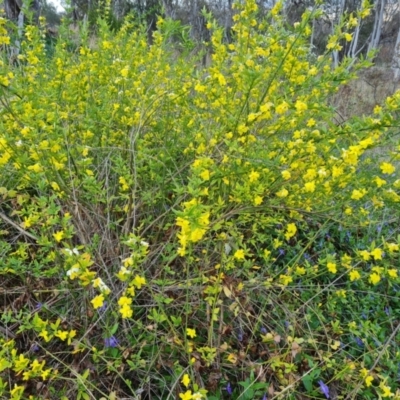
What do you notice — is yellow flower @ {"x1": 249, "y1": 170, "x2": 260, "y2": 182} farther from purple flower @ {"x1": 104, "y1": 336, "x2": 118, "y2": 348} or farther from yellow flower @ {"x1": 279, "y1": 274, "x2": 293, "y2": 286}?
purple flower @ {"x1": 104, "y1": 336, "x2": 118, "y2": 348}

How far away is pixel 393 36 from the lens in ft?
70.9

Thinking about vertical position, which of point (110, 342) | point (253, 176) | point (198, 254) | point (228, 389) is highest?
point (253, 176)

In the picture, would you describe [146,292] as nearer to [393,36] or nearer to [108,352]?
[108,352]

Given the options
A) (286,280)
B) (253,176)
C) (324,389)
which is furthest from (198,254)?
(324,389)

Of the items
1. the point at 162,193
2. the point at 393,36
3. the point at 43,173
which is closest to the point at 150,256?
the point at 162,193

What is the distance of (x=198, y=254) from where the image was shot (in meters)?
1.84

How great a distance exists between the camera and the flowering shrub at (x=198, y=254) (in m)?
1.41

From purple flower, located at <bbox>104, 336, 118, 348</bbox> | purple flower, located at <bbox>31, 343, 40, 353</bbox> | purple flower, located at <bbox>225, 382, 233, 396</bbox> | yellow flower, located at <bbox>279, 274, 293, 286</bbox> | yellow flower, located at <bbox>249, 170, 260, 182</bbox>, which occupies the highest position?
yellow flower, located at <bbox>249, 170, 260, 182</bbox>

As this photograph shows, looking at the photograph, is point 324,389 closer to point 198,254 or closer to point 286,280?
point 286,280

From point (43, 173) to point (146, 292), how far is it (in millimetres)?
653

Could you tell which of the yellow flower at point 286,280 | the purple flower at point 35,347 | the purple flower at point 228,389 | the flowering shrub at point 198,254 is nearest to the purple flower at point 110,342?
the flowering shrub at point 198,254

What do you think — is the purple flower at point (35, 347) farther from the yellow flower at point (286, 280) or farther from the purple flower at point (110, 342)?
the yellow flower at point (286, 280)

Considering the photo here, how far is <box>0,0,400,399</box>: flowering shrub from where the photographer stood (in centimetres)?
141

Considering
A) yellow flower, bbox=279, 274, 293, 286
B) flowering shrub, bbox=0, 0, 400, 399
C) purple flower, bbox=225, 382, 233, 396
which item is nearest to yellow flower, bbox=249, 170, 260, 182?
flowering shrub, bbox=0, 0, 400, 399
